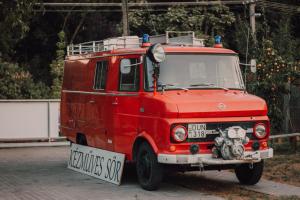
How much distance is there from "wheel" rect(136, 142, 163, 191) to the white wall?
415 inches

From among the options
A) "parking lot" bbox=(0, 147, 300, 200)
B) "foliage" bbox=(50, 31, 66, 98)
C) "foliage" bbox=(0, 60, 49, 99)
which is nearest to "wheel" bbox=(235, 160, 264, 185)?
"parking lot" bbox=(0, 147, 300, 200)

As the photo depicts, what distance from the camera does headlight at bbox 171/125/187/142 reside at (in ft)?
37.7

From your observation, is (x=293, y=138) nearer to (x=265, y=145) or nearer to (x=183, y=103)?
(x=265, y=145)

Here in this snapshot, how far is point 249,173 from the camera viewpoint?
41.8 feet

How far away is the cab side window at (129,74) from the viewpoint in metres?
Answer: 12.8

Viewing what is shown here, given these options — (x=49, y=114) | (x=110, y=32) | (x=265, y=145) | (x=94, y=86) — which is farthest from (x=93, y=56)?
(x=110, y=32)

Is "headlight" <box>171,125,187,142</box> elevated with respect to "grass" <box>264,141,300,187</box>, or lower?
elevated

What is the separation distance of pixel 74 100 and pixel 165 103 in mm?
4730

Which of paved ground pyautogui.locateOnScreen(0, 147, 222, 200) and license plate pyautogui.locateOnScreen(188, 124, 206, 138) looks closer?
license plate pyautogui.locateOnScreen(188, 124, 206, 138)

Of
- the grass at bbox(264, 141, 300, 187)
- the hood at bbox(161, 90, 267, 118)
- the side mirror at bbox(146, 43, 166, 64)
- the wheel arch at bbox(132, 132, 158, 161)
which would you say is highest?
the side mirror at bbox(146, 43, 166, 64)

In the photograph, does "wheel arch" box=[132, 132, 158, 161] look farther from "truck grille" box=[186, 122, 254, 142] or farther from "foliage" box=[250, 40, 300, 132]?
"foliage" box=[250, 40, 300, 132]

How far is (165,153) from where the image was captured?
11.5 metres

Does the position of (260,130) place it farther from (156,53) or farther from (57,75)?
(57,75)

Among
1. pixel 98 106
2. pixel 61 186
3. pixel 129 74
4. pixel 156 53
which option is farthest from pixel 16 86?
pixel 156 53
